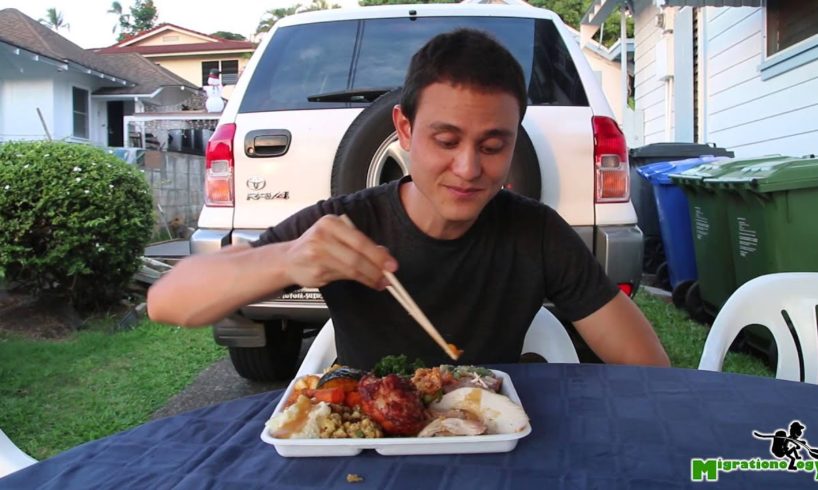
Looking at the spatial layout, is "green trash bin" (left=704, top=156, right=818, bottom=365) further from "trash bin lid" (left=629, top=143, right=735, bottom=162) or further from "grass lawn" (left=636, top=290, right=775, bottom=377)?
"trash bin lid" (left=629, top=143, right=735, bottom=162)

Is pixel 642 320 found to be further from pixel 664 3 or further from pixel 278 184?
pixel 664 3

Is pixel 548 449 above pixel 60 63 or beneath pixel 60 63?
beneath

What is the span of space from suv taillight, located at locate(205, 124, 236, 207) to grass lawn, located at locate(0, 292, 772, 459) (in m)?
1.27

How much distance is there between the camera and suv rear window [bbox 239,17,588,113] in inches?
148

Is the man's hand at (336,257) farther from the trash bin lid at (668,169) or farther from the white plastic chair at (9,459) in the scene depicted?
the trash bin lid at (668,169)

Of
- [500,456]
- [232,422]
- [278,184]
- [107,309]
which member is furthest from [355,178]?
[107,309]

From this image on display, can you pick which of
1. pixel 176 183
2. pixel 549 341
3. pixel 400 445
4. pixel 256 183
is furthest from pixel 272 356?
Answer: pixel 176 183

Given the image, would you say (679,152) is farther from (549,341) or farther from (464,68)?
(464,68)

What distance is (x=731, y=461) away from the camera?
116 centimetres

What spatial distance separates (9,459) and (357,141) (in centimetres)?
218

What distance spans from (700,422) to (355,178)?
2.35 m

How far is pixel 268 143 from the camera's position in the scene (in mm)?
3586

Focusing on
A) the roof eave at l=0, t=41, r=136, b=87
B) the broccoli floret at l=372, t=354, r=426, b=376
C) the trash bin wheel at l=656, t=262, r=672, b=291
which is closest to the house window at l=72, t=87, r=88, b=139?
the roof eave at l=0, t=41, r=136, b=87

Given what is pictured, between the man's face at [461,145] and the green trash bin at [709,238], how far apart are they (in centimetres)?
390
